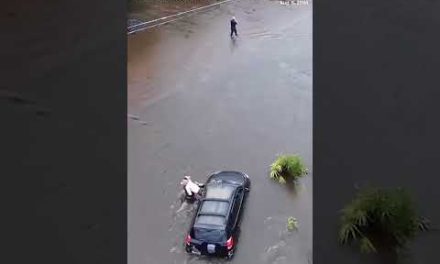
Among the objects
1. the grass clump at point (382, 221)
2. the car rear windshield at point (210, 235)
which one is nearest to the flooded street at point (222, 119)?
the car rear windshield at point (210, 235)

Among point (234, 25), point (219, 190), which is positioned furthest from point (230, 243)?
point (234, 25)

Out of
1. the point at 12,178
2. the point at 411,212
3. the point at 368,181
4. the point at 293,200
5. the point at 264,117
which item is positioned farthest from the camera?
the point at 264,117

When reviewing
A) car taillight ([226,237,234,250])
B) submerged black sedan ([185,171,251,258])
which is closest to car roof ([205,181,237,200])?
submerged black sedan ([185,171,251,258])

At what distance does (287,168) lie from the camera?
318 centimetres

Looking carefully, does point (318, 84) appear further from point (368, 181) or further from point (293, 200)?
point (293, 200)

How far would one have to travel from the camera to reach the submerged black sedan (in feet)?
9.45

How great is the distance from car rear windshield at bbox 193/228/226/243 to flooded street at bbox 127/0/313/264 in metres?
0.12

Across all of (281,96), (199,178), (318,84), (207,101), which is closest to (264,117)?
(281,96)

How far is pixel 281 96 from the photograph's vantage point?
Answer: 3.61 metres

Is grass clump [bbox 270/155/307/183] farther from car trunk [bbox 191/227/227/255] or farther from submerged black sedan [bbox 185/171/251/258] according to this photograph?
car trunk [bbox 191/227/227/255]

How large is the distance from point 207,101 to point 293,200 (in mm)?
1055

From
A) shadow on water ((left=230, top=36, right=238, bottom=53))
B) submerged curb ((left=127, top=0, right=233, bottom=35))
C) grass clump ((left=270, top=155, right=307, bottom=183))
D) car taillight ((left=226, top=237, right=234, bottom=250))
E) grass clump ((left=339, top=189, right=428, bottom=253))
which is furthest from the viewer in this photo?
shadow on water ((left=230, top=36, right=238, bottom=53))

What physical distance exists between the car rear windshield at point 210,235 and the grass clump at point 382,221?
103cm

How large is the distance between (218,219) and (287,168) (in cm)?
59
